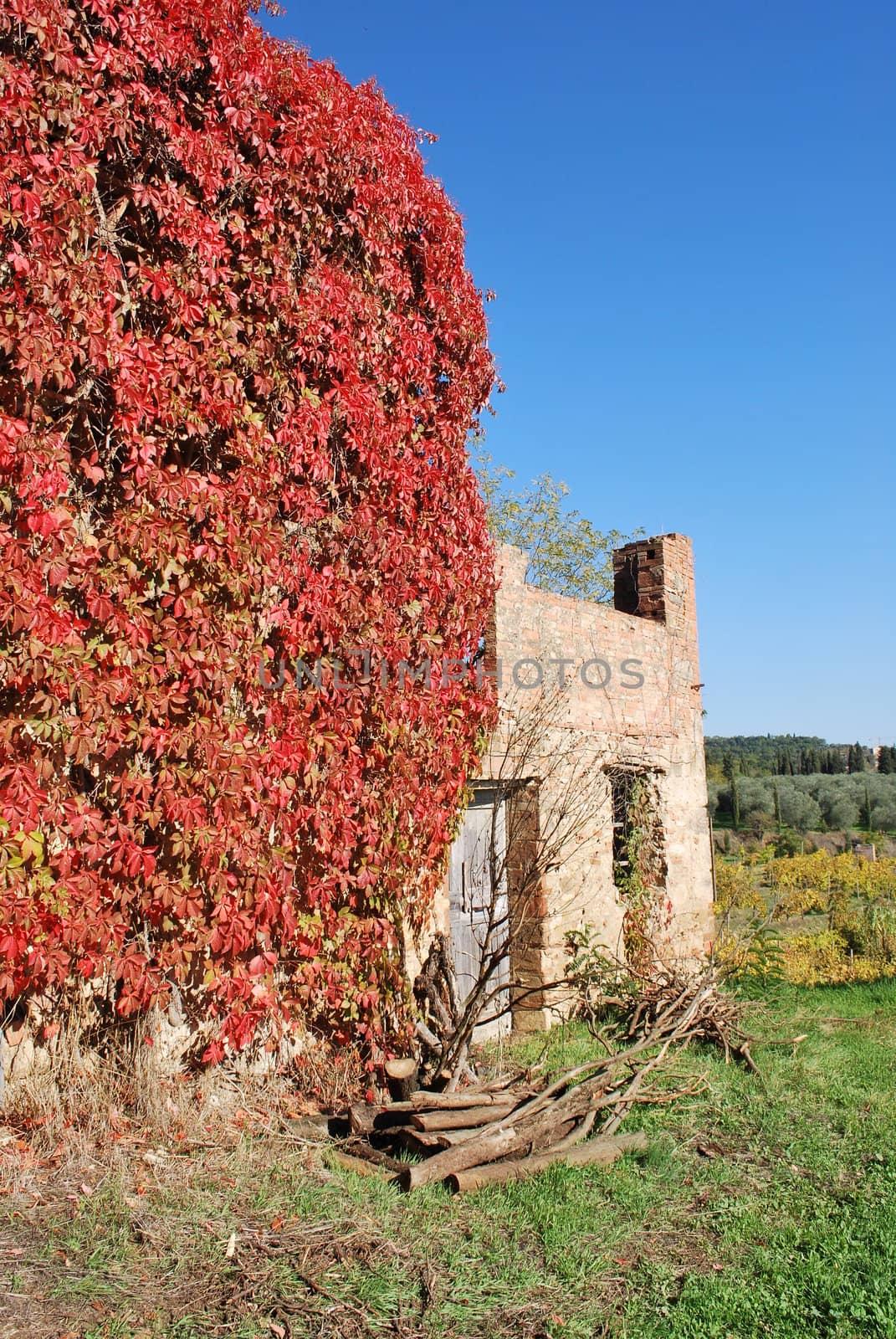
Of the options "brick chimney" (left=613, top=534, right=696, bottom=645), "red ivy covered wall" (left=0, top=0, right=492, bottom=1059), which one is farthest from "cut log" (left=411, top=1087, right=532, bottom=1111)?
"brick chimney" (left=613, top=534, right=696, bottom=645)

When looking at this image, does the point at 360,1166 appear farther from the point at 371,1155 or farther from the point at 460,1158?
the point at 460,1158

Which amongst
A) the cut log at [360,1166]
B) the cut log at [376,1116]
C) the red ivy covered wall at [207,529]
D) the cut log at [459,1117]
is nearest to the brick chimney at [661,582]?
the red ivy covered wall at [207,529]

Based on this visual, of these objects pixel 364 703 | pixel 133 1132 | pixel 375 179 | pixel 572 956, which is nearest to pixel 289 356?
pixel 375 179

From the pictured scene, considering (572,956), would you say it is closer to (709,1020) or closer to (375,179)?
(709,1020)

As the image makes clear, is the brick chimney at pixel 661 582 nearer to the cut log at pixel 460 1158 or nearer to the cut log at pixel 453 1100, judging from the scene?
the cut log at pixel 453 1100

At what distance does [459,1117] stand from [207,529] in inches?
134

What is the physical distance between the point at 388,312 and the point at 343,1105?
5029mm

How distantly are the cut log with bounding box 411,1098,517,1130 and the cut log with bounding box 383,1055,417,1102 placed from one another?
392mm

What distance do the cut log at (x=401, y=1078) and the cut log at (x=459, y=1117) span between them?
0.39 meters

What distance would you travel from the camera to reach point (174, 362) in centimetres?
485

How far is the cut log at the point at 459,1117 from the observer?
15.7 feet

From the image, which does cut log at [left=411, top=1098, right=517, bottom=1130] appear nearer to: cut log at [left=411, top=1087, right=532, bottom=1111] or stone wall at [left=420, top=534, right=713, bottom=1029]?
cut log at [left=411, top=1087, right=532, bottom=1111]

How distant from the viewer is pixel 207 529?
193 inches

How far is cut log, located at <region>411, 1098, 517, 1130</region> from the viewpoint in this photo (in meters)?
4.79
